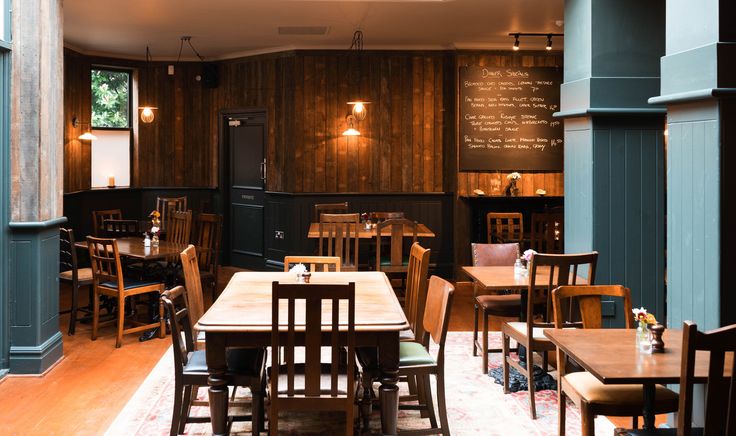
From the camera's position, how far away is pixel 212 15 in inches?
320

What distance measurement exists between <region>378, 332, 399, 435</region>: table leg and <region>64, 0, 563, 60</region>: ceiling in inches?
182

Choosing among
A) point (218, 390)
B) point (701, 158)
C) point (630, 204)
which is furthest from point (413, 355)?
point (630, 204)

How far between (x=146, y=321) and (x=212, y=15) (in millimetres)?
3202

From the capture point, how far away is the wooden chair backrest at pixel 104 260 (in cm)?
631

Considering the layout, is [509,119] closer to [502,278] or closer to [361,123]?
[361,123]

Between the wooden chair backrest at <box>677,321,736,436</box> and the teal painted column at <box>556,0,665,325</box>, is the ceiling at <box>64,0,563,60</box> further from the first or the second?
the wooden chair backrest at <box>677,321,736,436</box>

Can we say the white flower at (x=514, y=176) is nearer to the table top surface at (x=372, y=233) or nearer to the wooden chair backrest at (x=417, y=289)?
the table top surface at (x=372, y=233)

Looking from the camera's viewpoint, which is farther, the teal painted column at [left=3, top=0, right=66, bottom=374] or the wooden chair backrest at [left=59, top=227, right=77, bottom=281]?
the wooden chair backrest at [left=59, top=227, right=77, bottom=281]

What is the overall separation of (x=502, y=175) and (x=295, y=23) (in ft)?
10.4

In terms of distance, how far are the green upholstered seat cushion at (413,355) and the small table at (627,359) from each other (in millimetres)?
716

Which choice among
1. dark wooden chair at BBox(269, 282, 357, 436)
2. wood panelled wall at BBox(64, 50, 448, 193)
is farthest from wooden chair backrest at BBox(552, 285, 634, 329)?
wood panelled wall at BBox(64, 50, 448, 193)

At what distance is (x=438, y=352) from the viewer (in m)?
3.88

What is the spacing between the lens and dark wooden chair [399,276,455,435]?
3723mm

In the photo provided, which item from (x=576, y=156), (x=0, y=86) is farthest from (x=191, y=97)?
(x=576, y=156)
